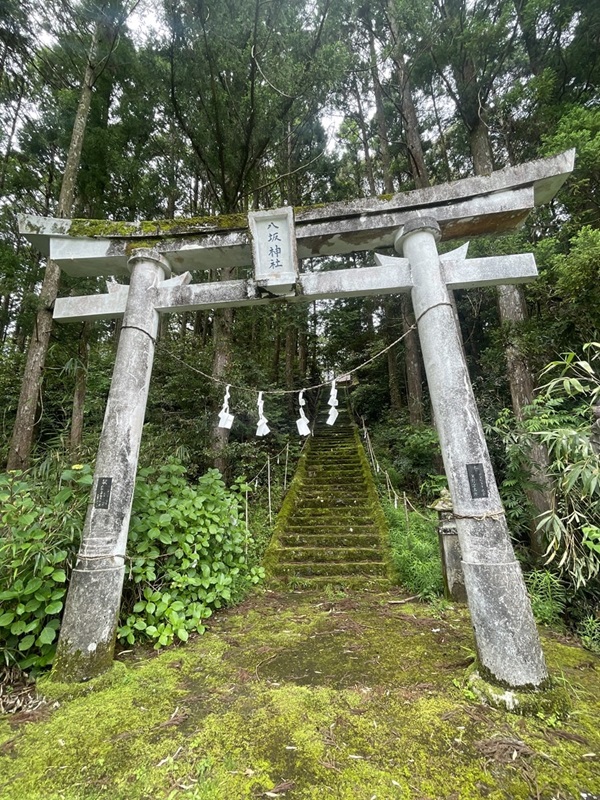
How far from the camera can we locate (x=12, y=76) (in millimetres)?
8070

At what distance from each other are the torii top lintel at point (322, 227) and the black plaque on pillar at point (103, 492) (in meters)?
2.39

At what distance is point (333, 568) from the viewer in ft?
16.4

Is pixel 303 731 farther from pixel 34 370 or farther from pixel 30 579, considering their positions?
pixel 34 370

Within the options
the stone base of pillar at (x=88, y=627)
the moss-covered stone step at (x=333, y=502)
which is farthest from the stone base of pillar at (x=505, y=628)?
the moss-covered stone step at (x=333, y=502)

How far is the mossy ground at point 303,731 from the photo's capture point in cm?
178

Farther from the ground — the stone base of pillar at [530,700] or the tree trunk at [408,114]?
the tree trunk at [408,114]

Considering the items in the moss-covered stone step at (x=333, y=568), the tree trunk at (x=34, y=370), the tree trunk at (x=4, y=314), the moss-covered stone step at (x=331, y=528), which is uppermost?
the tree trunk at (x=4, y=314)

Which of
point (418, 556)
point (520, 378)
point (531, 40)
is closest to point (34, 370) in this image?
point (418, 556)

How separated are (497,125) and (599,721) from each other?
10687mm

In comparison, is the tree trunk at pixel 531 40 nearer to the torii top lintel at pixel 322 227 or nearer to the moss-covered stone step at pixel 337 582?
the torii top lintel at pixel 322 227

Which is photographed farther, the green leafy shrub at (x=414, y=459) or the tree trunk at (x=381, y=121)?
the tree trunk at (x=381, y=121)

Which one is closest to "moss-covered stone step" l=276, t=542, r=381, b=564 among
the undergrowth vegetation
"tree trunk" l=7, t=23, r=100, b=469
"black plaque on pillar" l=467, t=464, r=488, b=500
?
the undergrowth vegetation

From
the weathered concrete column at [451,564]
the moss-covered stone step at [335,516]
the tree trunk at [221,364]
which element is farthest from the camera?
the tree trunk at [221,364]

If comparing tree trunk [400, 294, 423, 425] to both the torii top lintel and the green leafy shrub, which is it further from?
the torii top lintel
